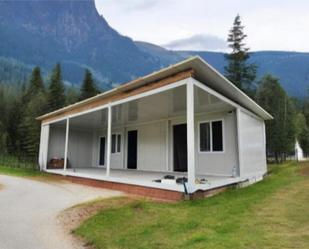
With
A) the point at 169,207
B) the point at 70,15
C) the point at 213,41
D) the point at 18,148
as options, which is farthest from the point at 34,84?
the point at 70,15

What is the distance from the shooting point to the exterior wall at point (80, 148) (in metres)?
14.4

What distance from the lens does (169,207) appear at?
16.7 feet

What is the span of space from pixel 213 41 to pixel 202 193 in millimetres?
113867

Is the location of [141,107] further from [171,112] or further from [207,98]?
[207,98]

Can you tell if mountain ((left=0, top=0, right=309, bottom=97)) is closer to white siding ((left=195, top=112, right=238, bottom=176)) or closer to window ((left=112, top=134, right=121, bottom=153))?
window ((left=112, top=134, right=121, bottom=153))

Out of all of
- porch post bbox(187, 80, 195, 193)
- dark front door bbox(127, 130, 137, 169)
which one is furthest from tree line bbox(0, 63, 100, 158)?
porch post bbox(187, 80, 195, 193)

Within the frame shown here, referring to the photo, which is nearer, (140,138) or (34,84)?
(140,138)

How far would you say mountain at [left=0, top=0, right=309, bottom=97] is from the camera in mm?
90438

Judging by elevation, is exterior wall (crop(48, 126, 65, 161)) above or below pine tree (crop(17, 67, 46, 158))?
below

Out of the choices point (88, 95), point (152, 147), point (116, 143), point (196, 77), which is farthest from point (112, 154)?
point (88, 95)

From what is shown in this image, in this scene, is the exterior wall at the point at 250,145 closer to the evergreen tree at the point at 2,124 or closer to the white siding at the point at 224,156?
the white siding at the point at 224,156

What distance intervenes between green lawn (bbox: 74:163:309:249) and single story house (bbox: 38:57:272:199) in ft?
2.87

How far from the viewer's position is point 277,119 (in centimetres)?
2066

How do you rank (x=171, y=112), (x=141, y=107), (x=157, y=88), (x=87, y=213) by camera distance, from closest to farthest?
(x=87, y=213) < (x=157, y=88) < (x=141, y=107) < (x=171, y=112)
